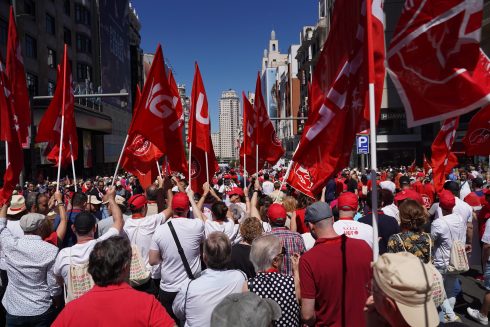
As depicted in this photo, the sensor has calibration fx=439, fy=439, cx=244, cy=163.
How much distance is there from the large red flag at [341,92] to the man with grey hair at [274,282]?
1.22m

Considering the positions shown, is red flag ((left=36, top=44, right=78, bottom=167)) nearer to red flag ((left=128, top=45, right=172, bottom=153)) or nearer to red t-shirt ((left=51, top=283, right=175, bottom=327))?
red flag ((left=128, top=45, right=172, bottom=153))

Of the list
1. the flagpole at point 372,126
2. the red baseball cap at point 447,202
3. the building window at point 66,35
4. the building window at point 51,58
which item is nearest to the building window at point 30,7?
the building window at point 51,58

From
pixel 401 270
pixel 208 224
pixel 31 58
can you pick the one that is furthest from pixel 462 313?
pixel 31 58

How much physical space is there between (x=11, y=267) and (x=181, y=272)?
1.48m

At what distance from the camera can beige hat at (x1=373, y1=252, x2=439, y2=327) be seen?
1822 mm

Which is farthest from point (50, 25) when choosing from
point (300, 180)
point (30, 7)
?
point (300, 180)

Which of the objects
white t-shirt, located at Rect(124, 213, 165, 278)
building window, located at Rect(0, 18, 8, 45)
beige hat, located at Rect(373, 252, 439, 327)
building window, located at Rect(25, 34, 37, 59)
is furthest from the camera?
building window, located at Rect(25, 34, 37, 59)

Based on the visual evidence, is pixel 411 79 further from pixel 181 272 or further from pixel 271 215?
pixel 181 272

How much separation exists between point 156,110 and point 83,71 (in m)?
37.9

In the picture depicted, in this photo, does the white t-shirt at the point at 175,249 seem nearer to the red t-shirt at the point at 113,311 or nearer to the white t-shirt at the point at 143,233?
the white t-shirt at the point at 143,233

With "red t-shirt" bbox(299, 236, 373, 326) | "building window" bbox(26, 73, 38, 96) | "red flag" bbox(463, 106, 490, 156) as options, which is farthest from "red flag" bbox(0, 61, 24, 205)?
"building window" bbox(26, 73, 38, 96)

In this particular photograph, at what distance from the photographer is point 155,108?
240 inches

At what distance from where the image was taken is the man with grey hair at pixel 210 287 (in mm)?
3014

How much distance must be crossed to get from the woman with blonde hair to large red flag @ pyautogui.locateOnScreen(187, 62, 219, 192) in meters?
3.63
